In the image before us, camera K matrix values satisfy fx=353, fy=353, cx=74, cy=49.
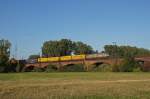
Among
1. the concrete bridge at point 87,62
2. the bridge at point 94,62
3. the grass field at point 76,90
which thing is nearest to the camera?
the grass field at point 76,90

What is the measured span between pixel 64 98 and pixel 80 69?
317 ft

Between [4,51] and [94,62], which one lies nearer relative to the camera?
[94,62]

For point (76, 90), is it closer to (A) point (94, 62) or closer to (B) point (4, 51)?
(A) point (94, 62)


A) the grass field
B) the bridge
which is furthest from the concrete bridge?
the grass field

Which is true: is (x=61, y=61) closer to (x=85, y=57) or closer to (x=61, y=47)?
(x=85, y=57)

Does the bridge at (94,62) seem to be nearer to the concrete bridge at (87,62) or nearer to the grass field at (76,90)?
the concrete bridge at (87,62)

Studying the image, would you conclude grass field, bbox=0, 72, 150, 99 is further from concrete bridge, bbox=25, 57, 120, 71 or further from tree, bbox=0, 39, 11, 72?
tree, bbox=0, 39, 11, 72

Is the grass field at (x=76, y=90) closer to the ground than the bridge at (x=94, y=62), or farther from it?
closer to the ground

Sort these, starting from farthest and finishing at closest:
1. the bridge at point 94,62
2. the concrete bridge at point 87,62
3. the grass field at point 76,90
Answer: the concrete bridge at point 87,62 → the bridge at point 94,62 → the grass field at point 76,90

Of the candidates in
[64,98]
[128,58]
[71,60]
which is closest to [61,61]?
[71,60]

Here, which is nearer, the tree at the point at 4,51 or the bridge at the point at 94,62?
the bridge at the point at 94,62

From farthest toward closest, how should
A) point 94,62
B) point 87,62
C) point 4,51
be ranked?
point 4,51 < point 87,62 < point 94,62

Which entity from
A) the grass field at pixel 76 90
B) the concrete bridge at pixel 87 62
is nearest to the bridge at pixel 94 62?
the concrete bridge at pixel 87 62

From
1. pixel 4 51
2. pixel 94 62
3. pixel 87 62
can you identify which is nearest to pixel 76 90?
pixel 94 62
